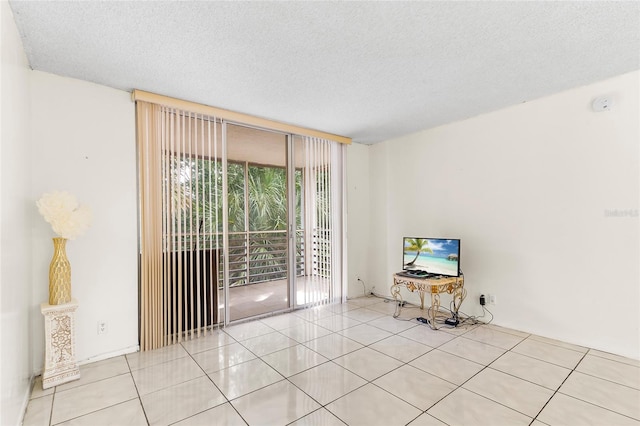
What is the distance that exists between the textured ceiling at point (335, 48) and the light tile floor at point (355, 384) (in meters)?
2.49

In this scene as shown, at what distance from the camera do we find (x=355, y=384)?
2252mm

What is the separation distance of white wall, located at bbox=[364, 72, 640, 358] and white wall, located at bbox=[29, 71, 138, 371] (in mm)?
3594

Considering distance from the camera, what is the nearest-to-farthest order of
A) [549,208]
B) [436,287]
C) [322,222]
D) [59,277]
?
1. [59,277]
2. [549,208]
3. [436,287]
4. [322,222]

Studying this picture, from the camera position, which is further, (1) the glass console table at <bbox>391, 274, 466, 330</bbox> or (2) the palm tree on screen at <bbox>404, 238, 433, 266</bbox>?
(2) the palm tree on screen at <bbox>404, 238, 433, 266</bbox>

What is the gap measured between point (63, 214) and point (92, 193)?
45 centimetres

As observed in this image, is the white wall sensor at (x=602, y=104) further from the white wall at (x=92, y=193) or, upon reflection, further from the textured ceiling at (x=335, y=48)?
the white wall at (x=92, y=193)

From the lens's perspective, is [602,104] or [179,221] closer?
[602,104]

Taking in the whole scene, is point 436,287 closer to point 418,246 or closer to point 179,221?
point 418,246

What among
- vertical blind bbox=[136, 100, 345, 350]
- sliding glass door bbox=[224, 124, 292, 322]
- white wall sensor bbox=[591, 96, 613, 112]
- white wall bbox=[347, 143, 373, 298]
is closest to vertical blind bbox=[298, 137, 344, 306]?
white wall bbox=[347, 143, 373, 298]

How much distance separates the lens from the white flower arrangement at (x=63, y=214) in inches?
87.9

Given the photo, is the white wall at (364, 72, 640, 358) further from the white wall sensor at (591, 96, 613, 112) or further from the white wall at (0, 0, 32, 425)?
the white wall at (0, 0, 32, 425)

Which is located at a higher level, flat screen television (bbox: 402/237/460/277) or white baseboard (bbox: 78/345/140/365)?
flat screen television (bbox: 402/237/460/277)

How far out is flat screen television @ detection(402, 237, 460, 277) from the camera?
343cm

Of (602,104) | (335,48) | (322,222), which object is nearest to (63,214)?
(335,48)
